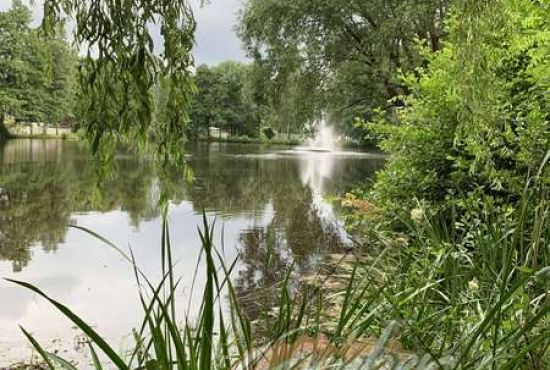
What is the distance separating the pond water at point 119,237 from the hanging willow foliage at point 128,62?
8.6 inches

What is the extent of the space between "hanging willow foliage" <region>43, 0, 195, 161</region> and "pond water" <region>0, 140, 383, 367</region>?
8.6 inches

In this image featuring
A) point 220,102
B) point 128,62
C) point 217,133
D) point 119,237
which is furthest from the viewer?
point 217,133

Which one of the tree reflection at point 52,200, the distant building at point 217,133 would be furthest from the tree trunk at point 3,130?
the tree reflection at point 52,200

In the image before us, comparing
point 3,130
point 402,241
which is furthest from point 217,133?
point 402,241

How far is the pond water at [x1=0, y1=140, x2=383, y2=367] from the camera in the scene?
365 cm

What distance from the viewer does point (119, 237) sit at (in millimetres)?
6285

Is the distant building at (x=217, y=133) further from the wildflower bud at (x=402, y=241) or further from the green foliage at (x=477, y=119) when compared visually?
the wildflower bud at (x=402, y=241)

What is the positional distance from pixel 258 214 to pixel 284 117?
5.62m

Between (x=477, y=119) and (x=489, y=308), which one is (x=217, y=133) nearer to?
(x=477, y=119)

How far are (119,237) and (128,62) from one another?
182 inches

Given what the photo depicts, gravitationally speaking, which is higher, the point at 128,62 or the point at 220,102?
the point at 220,102

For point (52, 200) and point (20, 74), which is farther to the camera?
point (20, 74)

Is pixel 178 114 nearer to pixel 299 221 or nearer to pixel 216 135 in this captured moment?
pixel 299 221

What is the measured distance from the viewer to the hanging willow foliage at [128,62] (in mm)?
2047
